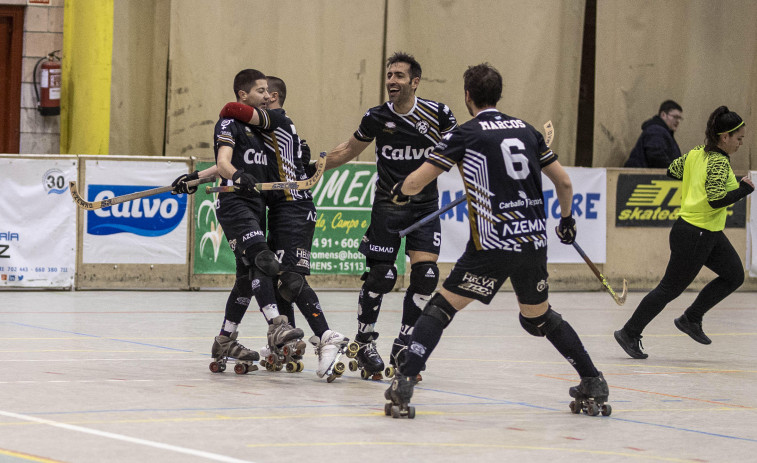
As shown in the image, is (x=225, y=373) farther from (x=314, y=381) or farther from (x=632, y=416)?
(x=632, y=416)

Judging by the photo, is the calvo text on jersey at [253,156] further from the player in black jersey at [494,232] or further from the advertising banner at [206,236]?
the advertising banner at [206,236]

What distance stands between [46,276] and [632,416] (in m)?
8.44

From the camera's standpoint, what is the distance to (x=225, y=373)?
7773 millimetres

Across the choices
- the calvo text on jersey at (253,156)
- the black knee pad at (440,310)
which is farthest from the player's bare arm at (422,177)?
the calvo text on jersey at (253,156)

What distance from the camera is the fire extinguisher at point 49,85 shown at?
16.0 meters

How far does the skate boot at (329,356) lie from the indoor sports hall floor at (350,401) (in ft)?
0.40

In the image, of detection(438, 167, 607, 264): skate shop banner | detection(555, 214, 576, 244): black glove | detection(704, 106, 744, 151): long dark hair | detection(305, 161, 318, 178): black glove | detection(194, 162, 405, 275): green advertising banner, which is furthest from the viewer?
detection(438, 167, 607, 264): skate shop banner

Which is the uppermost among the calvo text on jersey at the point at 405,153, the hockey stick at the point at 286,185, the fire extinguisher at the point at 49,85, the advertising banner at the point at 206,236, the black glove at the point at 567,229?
the fire extinguisher at the point at 49,85

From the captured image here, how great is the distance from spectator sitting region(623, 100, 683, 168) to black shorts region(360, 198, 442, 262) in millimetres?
8193

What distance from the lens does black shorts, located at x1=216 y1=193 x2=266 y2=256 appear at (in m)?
7.59

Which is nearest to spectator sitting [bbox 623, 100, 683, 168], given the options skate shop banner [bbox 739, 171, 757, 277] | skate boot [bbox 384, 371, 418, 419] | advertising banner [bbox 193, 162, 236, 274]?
skate shop banner [bbox 739, 171, 757, 277]

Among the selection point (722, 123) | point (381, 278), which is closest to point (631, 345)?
point (722, 123)

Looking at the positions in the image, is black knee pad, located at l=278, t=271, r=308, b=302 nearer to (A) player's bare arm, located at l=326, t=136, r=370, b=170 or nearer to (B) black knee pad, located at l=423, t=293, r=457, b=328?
(A) player's bare arm, located at l=326, t=136, r=370, b=170

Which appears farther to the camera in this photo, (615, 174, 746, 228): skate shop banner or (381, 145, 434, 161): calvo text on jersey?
(615, 174, 746, 228): skate shop banner
